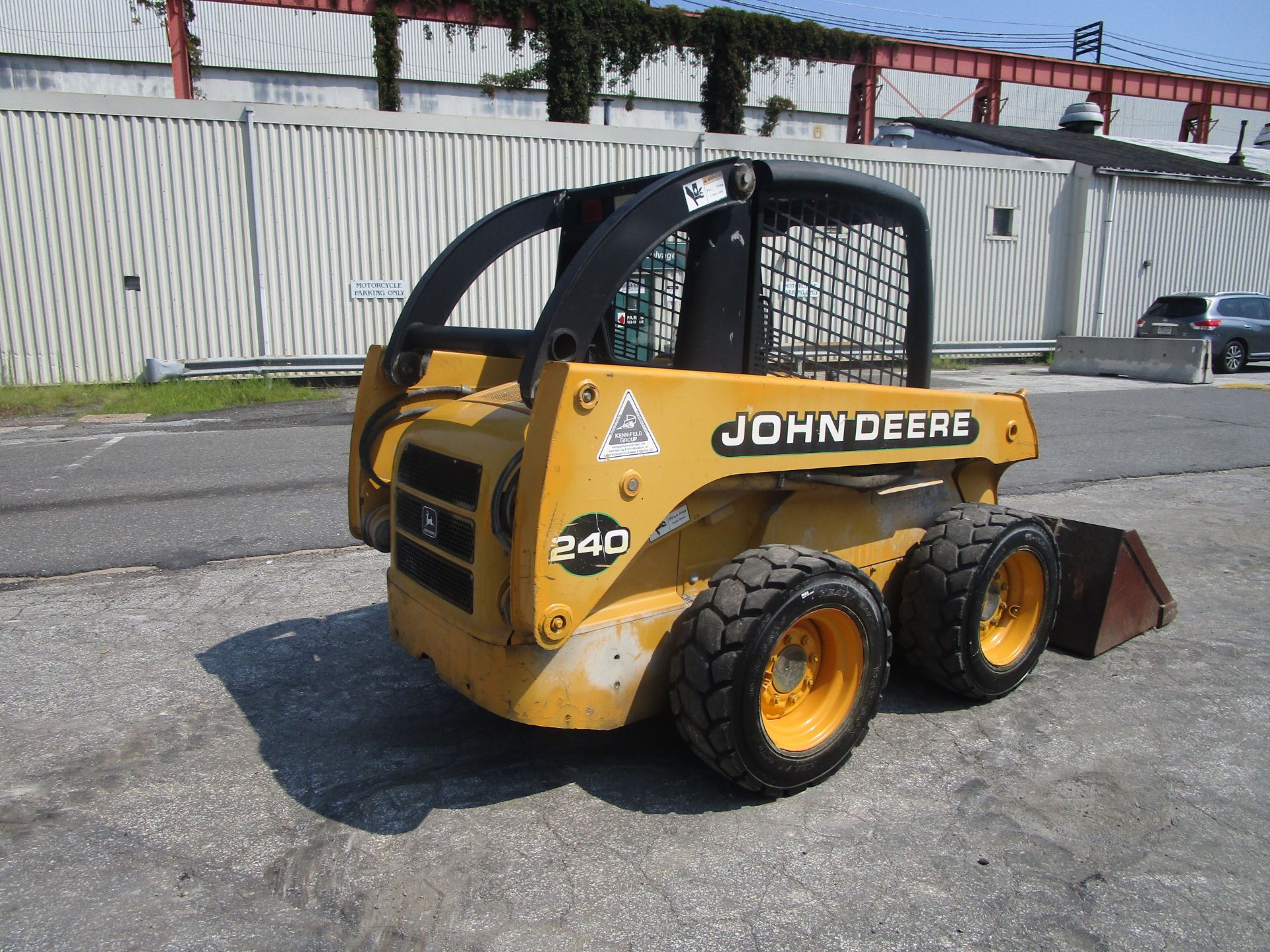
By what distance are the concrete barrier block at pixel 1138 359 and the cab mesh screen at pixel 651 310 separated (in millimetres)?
17112

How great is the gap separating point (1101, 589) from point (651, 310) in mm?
2698

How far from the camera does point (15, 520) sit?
677 centimetres

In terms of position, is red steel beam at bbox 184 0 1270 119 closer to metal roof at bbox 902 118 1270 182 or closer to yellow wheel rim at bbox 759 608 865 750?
metal roof at bbox 902 118 1270 182

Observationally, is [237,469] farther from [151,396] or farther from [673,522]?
[673,522]

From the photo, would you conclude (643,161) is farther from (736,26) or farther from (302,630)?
(736,26)

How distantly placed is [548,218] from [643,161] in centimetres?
1326

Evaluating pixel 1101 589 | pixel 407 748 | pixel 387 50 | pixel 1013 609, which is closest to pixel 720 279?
pixel 407 748

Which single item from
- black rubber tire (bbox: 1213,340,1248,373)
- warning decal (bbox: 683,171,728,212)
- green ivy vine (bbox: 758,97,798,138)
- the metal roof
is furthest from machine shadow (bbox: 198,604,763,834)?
green ivy vine (bbox: 758,97,798,138)

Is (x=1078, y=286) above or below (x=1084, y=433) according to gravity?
above

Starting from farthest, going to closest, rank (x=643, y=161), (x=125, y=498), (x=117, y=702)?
(x=643, y=161)
(x=125, y=498)
(x=117, y=702)

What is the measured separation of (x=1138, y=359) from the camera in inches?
728

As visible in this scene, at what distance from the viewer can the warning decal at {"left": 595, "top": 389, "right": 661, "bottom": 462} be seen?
2.86 m


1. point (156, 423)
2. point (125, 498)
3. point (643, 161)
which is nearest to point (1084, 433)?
point (643, 161)

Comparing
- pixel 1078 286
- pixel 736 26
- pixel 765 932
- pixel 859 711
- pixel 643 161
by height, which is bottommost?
pixel 765 932
